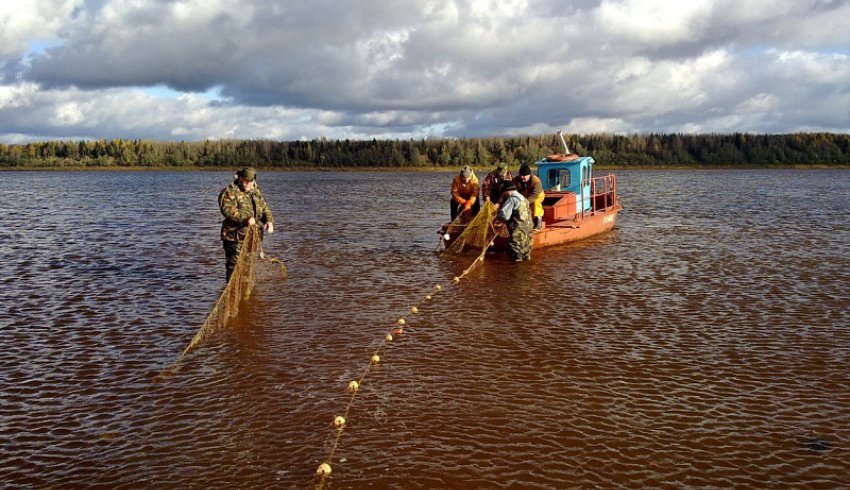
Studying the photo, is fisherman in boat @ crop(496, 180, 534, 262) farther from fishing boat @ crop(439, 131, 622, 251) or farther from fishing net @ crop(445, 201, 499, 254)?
fishing boat @ crop(439, 131, 622, 251)

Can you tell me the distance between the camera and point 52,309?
34.9ft

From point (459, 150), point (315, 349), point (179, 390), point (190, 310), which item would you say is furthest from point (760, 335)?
point (459, 150)

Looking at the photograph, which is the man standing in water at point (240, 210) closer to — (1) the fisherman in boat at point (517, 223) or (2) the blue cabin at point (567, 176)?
(1) the fisherman in boat at point (517, 223)

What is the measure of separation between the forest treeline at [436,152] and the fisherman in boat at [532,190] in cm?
8134

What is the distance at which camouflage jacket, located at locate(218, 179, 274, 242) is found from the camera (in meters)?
10.5

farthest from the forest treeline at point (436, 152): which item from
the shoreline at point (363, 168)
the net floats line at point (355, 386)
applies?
the net floats line at point (355, 386)

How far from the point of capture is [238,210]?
10.6 metres

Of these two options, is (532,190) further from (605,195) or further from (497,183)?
(605,195)

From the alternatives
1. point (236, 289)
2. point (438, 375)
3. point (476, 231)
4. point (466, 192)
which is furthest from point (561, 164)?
point (438, 375)

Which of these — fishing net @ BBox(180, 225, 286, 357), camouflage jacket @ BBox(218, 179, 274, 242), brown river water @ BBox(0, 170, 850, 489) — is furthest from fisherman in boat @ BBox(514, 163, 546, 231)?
camouflage jacket @ BBox(218, 179, 274, 242)

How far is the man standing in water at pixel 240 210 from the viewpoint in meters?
10.5

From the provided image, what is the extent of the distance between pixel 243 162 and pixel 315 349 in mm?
119715

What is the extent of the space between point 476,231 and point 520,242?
117cm

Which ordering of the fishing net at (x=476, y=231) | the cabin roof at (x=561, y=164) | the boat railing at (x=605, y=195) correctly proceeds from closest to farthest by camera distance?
the fishing net at (x=476, y=231) → the cabin roof at (x=561, y=164) → the boat railing at (x=605, y=195)
